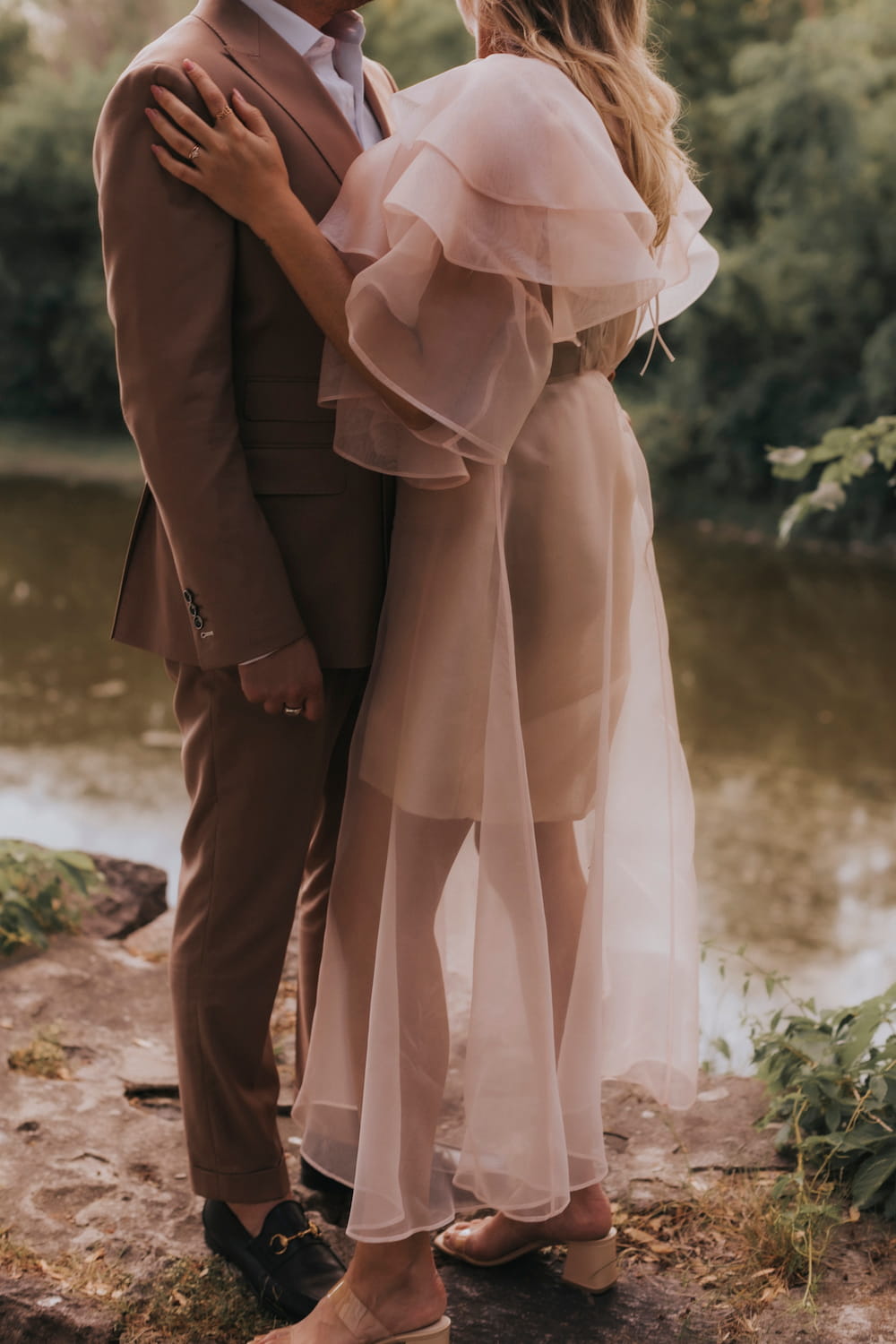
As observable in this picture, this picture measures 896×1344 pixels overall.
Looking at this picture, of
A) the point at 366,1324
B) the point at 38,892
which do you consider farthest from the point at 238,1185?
the point at 38,892

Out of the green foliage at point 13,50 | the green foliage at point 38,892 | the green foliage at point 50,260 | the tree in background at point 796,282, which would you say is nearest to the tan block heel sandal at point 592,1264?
the green foliage at point 38,892

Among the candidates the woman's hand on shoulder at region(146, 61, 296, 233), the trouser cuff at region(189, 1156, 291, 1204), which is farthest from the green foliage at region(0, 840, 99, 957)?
the woman's hand on shoulder at region(146, 61, 296, 233)

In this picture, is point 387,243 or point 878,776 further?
point 878,776

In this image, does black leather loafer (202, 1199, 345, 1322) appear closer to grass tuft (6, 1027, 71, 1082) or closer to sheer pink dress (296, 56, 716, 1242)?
sheer pink dress (296, 56, 716, 1242)

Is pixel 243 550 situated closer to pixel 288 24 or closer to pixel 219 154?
pixel 219 154

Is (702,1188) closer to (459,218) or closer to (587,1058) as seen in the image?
(587,1058)

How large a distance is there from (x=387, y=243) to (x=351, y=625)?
460 millimetres

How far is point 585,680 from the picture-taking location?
1654 mm

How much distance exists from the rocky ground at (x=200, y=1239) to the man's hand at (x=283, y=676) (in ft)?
2.61

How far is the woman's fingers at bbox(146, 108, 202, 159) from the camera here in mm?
1475

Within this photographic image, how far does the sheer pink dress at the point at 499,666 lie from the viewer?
1436mm

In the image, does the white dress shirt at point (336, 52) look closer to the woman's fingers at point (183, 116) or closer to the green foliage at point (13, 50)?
the woman's fingers at point (183, 116)

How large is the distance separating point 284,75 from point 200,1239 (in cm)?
154

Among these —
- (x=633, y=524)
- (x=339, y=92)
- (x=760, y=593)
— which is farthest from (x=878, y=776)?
(x=339, y=92)
